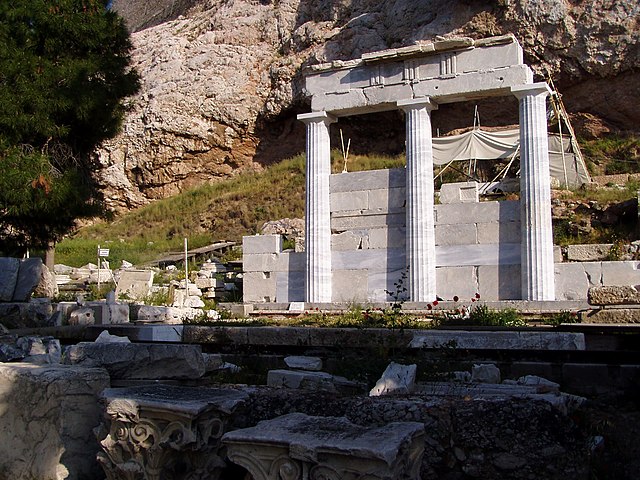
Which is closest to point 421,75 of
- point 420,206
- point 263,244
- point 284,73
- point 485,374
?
point 420,206

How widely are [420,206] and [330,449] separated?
35.3ft

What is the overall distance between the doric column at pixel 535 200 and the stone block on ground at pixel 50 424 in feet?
32.5

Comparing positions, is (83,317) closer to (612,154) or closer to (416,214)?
(416,214)

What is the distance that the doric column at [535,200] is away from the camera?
520 inches

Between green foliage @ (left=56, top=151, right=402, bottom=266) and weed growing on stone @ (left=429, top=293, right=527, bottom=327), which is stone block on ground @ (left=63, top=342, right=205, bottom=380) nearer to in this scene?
weed growing on stone @ (left=429, top=293, right=527, bottom=327)

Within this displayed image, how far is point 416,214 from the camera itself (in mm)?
14078

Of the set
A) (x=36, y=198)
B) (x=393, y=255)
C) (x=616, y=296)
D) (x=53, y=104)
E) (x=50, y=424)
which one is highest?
(x=53, y=104)

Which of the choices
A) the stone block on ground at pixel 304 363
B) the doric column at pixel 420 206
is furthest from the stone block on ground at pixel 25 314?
the doric column at pixel 420 206

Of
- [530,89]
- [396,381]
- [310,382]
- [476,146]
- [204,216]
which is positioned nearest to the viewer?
[396,381]

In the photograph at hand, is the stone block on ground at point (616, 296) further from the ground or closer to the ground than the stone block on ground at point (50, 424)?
further from the ground

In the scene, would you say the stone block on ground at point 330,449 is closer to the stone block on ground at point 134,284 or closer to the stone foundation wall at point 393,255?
the stone foundation wall at point 393,255

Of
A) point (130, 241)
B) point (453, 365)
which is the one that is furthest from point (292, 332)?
point (130, 241)

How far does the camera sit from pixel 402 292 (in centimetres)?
1415

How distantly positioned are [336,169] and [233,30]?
49.0ft
